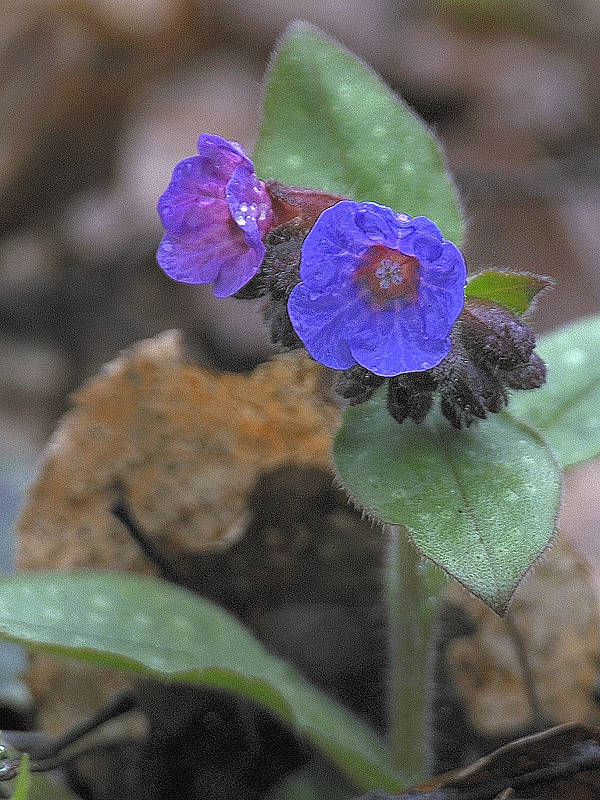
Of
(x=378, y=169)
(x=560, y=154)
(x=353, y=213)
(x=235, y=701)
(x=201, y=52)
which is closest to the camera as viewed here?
(x=353, y=213)

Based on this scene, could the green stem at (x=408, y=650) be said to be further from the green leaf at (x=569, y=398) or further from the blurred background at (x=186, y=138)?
the blurred background at (x=186, y=138)

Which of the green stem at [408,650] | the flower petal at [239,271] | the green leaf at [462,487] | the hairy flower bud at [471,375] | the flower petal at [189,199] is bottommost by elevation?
the green stem at [408,650]

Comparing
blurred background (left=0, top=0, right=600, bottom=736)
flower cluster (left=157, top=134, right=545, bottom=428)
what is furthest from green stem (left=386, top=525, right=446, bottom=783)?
blurred background (left=0, top=0, right=600, bottom=736)

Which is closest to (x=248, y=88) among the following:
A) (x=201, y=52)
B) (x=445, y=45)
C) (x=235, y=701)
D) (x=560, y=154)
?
(x=201, y=52)

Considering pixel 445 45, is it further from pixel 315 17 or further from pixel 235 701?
pixel 235 701

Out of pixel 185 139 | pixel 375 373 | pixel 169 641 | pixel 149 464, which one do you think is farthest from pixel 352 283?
pixel 185 139

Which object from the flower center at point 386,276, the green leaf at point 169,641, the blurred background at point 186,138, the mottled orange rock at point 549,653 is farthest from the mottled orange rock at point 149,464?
the blurred background at point 186,138
